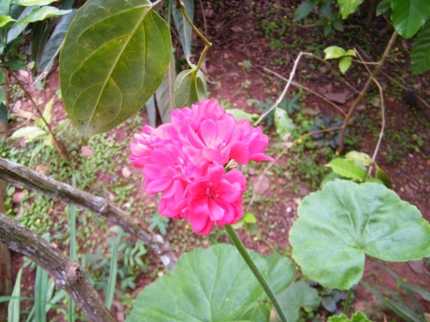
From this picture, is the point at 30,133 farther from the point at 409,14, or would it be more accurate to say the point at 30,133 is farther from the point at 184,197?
the point at 409,14

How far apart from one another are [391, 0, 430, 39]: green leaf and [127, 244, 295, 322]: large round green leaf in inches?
37.7

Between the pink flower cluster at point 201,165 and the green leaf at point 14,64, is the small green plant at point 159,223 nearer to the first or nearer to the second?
the green leaf at point 14,64

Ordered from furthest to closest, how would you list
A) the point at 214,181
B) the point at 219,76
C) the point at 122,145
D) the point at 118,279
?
the point at 219,76 < the point at 122,145 < the point at 118,279 < the point at 214,181

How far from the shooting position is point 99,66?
0.60m

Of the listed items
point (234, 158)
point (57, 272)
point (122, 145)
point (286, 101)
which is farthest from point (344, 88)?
point (57, 272)

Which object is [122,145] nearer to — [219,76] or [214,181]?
[219,76]

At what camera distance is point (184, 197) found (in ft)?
1.88

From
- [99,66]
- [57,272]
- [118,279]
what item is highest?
[99,66]

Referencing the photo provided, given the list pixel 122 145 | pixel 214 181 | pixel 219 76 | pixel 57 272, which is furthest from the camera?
pixel 219 76

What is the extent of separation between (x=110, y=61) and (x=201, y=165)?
0.83 ft

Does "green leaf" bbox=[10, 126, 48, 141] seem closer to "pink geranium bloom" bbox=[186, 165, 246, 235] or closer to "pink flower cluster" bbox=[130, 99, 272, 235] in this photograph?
"pink flower cluster" bbox=[130, 99, 272, 235]

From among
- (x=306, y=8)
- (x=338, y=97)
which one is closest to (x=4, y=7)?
(x=306, y=8)

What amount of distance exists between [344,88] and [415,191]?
2.60ft

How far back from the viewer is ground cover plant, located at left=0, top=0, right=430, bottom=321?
0.59 metres
